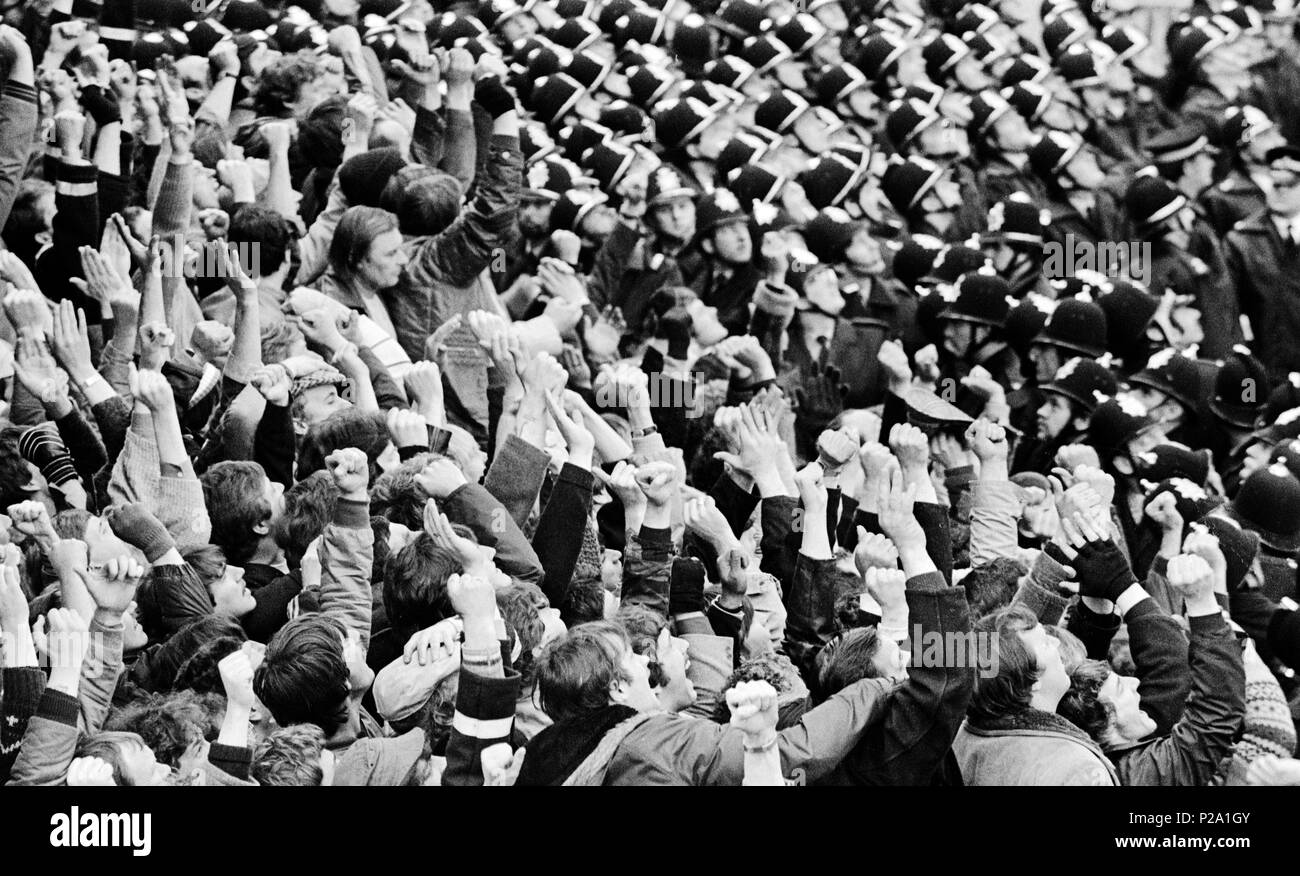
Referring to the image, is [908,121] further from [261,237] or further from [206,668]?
[206,668]

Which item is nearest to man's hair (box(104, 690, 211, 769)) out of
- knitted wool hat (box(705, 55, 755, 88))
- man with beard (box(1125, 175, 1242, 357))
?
man with beard (box(1125, 175, 1242, 357))

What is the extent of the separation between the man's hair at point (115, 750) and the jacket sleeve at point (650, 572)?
56.3 inches

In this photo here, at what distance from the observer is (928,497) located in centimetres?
629

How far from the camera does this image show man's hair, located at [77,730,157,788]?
504 centimetres

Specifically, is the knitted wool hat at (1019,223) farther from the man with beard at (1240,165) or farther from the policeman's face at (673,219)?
the policeman's face at (673,219)

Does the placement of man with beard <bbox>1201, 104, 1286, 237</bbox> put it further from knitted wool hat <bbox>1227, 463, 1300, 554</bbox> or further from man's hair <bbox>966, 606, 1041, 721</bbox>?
man's hair <bbox>966, 606, 1041, 721</bbox>

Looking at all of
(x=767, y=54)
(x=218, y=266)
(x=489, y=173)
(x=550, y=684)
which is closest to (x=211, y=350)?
(x=218, y=266)

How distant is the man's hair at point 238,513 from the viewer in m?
6.28

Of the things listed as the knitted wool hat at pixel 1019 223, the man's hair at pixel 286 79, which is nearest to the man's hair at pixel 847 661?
the man's hair at pixel 286 79

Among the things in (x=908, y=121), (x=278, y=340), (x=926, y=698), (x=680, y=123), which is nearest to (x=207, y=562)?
(x=278, y=340)

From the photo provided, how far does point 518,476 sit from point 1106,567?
1635mm

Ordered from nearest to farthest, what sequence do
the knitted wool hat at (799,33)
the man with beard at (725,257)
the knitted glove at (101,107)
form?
the knitted glove at (101,107) < the man with beard at (725,257) < the knitted wool hat at (799,33)

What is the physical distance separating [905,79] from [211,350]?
685 cm
